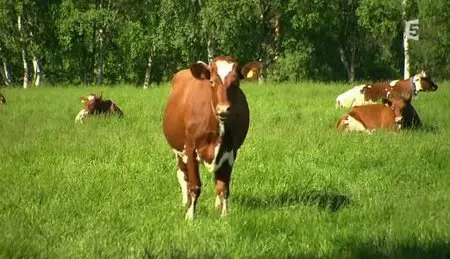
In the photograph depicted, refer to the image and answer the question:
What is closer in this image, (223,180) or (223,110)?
(223,110)

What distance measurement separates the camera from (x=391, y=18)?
36531 millimetres

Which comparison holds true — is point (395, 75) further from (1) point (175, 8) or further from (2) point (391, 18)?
(1) point (175, 8)

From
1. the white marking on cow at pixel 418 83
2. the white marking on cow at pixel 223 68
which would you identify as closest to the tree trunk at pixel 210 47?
the white marking on cow at pixel 418 83

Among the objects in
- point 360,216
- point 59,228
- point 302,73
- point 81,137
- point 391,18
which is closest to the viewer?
point 59,228

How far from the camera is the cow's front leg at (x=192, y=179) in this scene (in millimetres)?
6078

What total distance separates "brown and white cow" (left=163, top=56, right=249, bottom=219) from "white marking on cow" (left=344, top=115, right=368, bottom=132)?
6.79m

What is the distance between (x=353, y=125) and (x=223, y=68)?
7.65 m

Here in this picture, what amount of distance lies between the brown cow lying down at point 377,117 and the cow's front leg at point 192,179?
23.9ft

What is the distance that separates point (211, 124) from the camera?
5.97m

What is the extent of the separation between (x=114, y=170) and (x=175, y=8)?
30157 millimetres

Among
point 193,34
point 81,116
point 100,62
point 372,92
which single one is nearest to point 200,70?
point 81,116

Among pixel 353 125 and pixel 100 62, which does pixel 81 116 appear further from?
pixel 100 62

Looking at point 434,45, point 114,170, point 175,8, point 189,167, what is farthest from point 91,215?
point 434,45

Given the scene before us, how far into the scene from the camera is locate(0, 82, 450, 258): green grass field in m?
4.97
